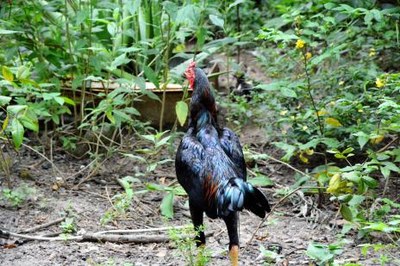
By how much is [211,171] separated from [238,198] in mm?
348

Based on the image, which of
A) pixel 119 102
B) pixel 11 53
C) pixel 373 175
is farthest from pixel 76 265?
pixel 373 175

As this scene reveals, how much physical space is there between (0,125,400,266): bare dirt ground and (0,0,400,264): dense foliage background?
0.14m

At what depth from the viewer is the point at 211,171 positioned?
4.57 m

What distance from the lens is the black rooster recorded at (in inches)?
171

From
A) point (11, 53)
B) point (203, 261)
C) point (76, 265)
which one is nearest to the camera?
point (203, 261)

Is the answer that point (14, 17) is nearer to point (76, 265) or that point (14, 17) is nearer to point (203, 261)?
point (76, 265)

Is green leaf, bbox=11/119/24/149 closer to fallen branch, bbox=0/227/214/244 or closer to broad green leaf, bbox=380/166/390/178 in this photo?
fallen branch, bbox=0/227/214/244

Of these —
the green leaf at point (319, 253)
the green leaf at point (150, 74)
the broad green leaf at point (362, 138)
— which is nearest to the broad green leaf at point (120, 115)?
the green leaf at point (150, 74)

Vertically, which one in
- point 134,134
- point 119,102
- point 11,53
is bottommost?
point 134,134

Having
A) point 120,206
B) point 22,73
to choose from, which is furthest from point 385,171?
point 22,73

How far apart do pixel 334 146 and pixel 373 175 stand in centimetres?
77

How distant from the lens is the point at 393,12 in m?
6.30

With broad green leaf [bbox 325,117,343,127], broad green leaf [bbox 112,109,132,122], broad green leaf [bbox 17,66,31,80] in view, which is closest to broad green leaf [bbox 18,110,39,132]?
broad green leaf [bbox 17,66,31,80]

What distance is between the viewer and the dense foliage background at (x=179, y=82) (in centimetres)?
541
